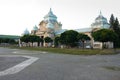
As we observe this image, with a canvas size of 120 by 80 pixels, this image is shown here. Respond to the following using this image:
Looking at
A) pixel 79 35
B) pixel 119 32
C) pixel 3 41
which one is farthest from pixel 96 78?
pixel 3 41

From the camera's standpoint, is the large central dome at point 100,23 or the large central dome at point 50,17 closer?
the large central dome at point 100,23

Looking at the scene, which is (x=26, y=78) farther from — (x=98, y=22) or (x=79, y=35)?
(x=98, y=22)

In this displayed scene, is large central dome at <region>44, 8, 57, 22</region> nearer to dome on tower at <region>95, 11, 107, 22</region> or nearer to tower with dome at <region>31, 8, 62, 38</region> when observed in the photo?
tower with dome at <region>31, 8, 62, 38</region>

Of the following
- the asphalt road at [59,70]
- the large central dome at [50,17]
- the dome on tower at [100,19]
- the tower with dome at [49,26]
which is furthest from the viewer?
the large central dome at [50,17]

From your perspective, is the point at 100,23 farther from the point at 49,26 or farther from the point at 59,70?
the point at 59,70

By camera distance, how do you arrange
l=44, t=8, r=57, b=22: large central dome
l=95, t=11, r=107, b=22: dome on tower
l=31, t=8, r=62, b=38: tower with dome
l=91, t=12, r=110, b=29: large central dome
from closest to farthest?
l=91, t=12, r=110, b=29: large central dome < l=95, t=11, r=107, b=22: dome on tower < l=31, t=8, r=62, b=38: tower with dome < l=44, t=8, r=57, b=22: large central dome

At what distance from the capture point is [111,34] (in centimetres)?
5512

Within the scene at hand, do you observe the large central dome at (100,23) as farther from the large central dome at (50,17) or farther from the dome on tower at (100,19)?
the large central dome at (50,17)

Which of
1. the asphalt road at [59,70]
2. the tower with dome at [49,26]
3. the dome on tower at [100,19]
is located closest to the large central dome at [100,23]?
the dome on tower at [100,19]

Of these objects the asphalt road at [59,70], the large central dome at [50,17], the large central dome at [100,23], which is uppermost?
the large central dome at [50,17]

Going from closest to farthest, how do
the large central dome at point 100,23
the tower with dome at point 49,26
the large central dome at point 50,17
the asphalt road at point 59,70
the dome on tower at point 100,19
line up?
the asphalt road at point 59,70 → the large central dome at point 100,23 → the dome on tower at point 100,19 → the tower with dome at point 49,26 → the large central dome at point 50,17

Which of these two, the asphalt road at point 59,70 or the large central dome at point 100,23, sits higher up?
the large central dome at point 100,23

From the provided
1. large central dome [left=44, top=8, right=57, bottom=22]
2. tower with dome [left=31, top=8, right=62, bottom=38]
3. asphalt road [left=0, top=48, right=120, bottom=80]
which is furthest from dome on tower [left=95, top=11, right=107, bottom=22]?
asphalt road [left=0, top=48, right=120, bottom=80]

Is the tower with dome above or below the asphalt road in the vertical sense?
above
